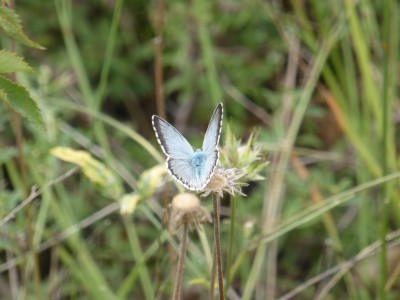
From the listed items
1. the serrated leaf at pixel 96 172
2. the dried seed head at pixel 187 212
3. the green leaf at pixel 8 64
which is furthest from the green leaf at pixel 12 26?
the serrated leaf at pixel 96 172

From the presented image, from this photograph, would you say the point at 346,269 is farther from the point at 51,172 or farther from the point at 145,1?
the point at 145,1

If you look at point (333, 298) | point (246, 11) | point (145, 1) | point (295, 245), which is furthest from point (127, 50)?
point (333, 298)

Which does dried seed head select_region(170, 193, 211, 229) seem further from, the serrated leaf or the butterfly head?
the serrated leaf

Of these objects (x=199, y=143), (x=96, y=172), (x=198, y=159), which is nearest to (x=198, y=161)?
(x=198, y=159)

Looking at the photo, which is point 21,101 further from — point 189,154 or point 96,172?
point 96,172

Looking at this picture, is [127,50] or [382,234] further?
[127,50]

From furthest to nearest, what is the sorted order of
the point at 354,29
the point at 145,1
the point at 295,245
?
the point at 145,1 < the point at 295,245 < the point at 354,29

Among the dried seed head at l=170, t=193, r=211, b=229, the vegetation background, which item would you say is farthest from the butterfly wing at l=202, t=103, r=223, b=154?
the vegetation background
